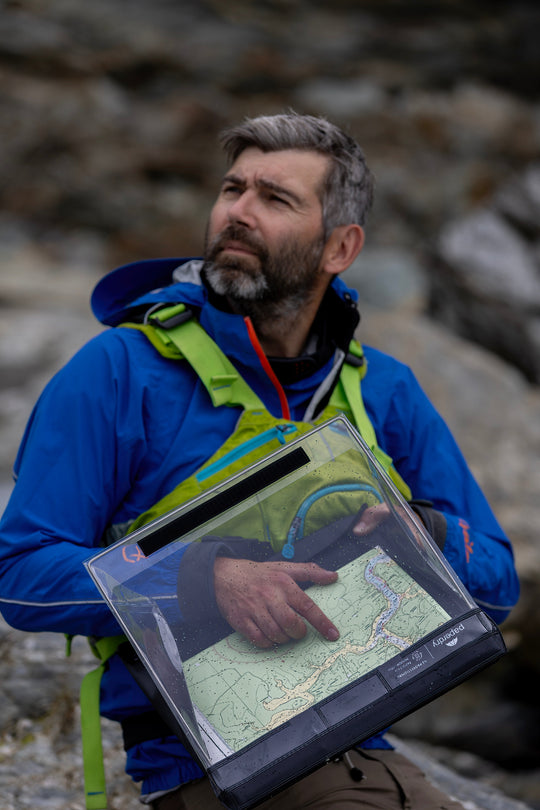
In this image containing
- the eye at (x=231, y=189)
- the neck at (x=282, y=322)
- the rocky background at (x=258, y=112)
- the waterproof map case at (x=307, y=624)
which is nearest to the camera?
the waterproof map case at (x=307, y=624)

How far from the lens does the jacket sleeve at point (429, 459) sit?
231 centimetres

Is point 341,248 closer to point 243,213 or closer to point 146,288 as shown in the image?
point 243,213

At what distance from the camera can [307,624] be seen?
1.53 meters

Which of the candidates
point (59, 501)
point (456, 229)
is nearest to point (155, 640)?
point (59, 501)

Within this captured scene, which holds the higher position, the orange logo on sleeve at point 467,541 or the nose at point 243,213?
the nose at point 243,213

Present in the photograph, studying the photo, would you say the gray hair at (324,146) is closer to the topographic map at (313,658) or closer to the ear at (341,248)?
the ear at (341,248)

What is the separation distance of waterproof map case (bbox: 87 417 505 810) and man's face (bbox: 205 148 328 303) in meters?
0.79

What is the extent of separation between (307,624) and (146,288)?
1.40 meters

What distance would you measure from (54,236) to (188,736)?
37.3ft

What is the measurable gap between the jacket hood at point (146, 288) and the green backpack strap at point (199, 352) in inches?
3.2

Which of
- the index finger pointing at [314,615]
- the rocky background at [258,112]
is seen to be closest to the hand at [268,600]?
the index finger pointing at [314,615]

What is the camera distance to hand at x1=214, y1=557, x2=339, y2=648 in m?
1.52

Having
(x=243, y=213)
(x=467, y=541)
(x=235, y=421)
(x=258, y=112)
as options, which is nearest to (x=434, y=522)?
(x=467, y=541)

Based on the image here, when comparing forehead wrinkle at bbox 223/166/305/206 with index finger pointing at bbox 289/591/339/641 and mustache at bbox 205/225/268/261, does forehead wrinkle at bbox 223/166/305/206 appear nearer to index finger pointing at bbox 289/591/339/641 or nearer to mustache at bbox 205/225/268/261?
mustache at bbox 205/225/268/261
